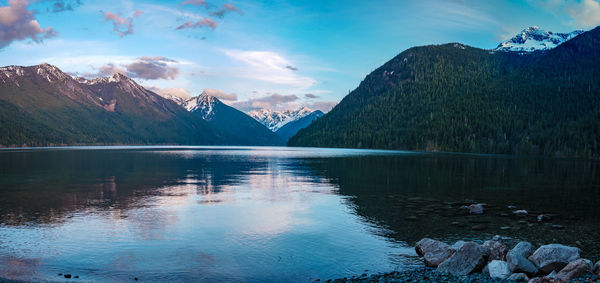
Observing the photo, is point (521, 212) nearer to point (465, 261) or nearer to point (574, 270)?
point (465, 261)

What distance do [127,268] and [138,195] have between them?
30.7 metres

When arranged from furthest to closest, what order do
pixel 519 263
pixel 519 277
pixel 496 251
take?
pixel 496 251 → pixel 519 263 → pixel 519 277

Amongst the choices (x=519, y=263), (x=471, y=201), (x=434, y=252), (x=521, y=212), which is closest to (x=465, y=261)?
(x=434, y=252)

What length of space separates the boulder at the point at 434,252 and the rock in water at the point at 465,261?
3.40 ft

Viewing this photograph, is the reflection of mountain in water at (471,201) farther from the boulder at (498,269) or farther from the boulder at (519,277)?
the boulder at (519,277)

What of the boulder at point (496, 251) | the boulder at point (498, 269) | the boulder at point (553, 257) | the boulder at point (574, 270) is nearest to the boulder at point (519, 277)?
the boulder at point (498, 269)

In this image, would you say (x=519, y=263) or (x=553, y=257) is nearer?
(x=519, y=263)

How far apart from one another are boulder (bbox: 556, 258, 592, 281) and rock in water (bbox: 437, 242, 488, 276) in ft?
12.6

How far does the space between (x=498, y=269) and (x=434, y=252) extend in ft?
13.0

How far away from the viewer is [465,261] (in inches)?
894

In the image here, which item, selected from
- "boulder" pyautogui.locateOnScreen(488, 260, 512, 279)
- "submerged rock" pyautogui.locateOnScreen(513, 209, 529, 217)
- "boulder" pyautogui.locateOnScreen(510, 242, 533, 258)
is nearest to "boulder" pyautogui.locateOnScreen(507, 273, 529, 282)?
"boulder" pyautogui.locateOnScreen(488, 260, 512, 279)

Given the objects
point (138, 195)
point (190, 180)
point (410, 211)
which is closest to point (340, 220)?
point (410, 211)

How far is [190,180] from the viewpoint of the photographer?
7225cm

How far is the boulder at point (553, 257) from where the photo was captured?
21.6 metres
